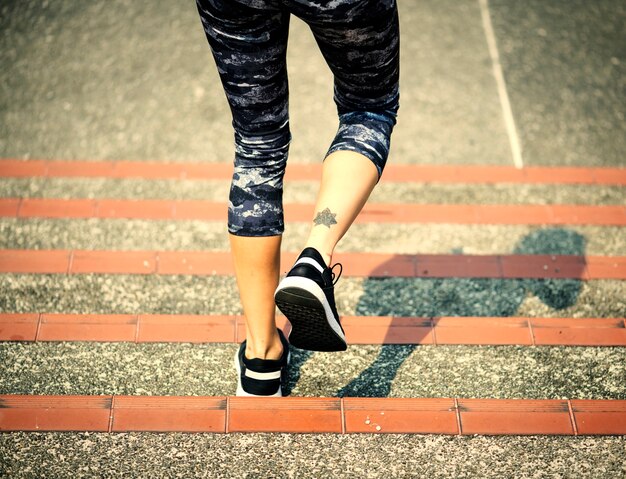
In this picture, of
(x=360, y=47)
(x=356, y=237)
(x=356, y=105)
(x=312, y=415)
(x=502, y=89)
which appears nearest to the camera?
(x=360, y=47)

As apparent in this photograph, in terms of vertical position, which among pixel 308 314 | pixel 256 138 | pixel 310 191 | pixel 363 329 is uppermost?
pixel 256 138

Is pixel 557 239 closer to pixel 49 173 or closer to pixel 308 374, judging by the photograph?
pixel 308 374

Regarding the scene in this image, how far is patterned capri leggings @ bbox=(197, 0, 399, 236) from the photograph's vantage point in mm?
1543

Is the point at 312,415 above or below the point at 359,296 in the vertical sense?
above

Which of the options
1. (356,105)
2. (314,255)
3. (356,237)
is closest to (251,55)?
(356,105)

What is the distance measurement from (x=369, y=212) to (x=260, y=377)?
1.06 meters

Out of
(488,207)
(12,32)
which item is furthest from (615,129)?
(12,32)

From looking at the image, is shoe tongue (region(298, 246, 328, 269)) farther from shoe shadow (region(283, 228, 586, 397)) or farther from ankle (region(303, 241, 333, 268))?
shoe shadow (region(283, 228, 586, 397))

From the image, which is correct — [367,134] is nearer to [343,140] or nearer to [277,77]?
[343,140]

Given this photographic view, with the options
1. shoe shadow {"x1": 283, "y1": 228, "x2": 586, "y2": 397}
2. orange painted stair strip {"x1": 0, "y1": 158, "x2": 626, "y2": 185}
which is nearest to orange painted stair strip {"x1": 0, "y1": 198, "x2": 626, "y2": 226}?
orange painted stair strip {"x1": 0, "y1": 158, "x2": 626, "y2": 185}

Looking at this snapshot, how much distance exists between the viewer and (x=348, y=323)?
2281mm

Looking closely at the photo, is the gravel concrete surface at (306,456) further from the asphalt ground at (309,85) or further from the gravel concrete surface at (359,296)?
the asphalt ground at (309,85)

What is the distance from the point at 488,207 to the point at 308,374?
1173 millimetres

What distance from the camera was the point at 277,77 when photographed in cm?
167
